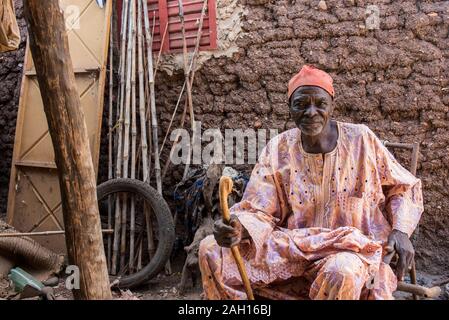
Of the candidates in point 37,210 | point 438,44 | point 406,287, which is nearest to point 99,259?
point 406,287

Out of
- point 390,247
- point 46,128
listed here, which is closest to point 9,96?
point 46,128

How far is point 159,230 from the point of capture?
153 inches

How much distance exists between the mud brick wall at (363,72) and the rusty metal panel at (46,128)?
3.27 ft

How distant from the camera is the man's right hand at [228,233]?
7.44ft

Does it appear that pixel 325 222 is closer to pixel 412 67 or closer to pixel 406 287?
pixel 406 287

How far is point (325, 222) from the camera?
248cm

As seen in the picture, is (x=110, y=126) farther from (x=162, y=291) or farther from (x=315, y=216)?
(x=315, y=216)

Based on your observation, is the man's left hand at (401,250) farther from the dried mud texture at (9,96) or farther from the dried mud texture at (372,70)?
the dried mud texture at (9,96)

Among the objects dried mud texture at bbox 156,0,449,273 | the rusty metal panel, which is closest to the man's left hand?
dried mud texture at bbox 156,0,449,273

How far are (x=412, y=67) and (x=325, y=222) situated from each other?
1826mm

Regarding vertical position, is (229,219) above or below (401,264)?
above

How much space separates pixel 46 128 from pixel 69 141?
2601mm

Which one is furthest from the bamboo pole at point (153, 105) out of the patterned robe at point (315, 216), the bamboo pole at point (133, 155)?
the patterned robe at point (315, 216)

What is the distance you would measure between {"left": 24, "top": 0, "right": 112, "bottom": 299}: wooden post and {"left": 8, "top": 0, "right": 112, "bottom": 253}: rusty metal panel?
2.11 m
